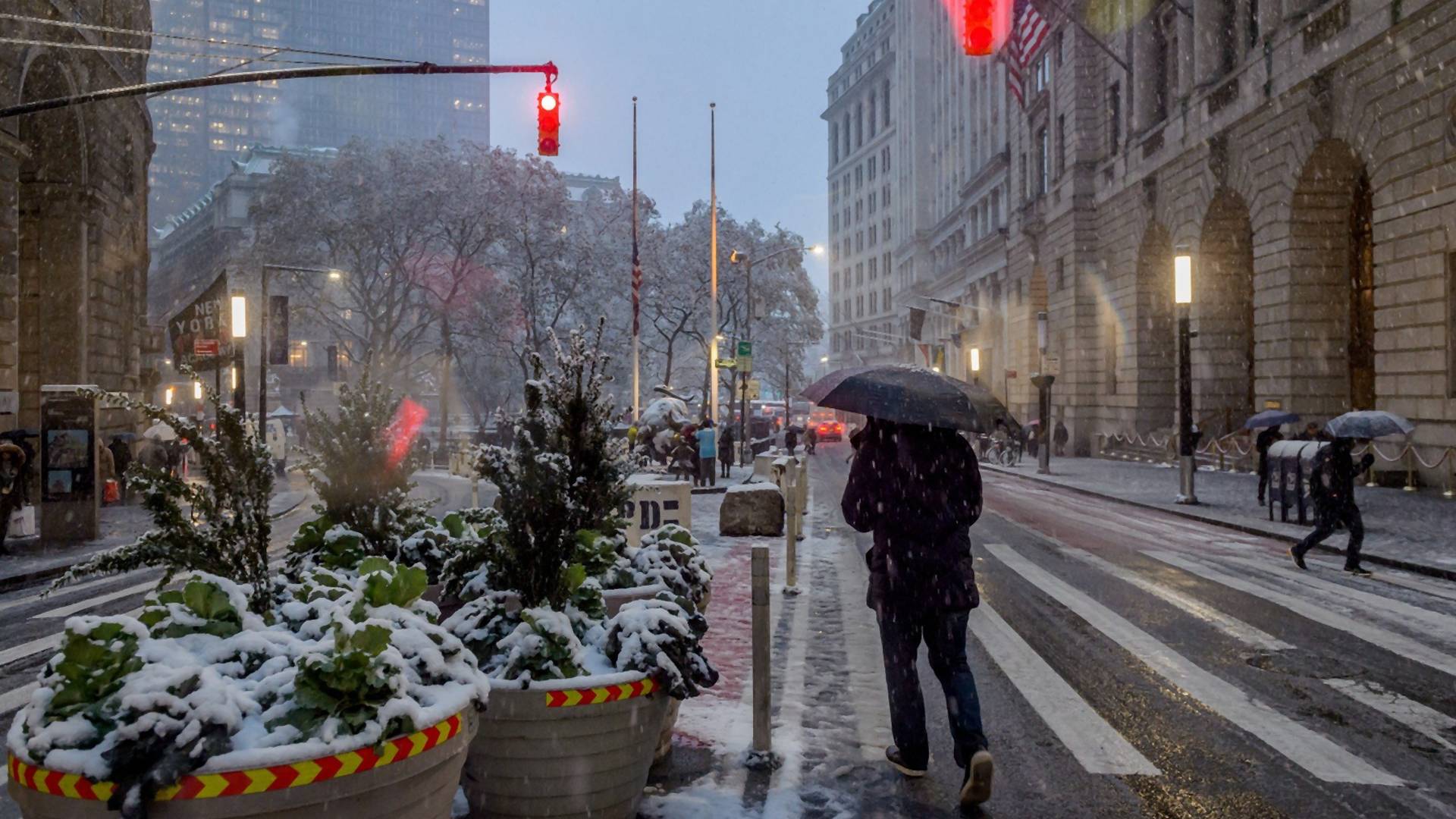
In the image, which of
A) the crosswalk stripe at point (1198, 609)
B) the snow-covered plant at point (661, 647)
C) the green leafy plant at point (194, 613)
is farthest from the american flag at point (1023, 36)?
the green leafy plant at point (194, 613)

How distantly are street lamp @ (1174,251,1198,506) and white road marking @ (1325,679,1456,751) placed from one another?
571 inches

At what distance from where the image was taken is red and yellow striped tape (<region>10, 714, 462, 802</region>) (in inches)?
110

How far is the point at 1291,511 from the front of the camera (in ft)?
62.5

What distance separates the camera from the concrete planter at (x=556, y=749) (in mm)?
4102

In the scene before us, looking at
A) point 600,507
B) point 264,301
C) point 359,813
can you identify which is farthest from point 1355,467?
point 264,301

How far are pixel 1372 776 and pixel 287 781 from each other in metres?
5.32

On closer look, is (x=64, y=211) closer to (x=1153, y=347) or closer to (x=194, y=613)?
(x=194, y=613)

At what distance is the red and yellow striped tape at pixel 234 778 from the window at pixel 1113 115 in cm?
4243

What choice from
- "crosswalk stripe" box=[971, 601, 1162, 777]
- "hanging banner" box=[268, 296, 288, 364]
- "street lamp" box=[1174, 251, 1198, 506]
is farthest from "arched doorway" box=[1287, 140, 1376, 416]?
"hanging banner" box=[268, 296, 288, 364]

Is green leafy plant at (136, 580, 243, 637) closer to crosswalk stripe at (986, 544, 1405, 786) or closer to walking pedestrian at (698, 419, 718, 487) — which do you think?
crosswalk stripe at (986, 544, 1405, 786)

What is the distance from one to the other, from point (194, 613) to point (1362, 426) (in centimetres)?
1320

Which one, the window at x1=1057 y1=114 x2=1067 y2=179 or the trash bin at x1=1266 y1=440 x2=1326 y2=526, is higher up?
the window at x1=1057 y1=114 x2=1067 y2=179

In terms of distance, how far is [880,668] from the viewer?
306 inches

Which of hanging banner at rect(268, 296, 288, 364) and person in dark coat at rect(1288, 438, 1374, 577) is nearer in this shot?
person in dark coat at rect(1288, 438, 1374, 577)
